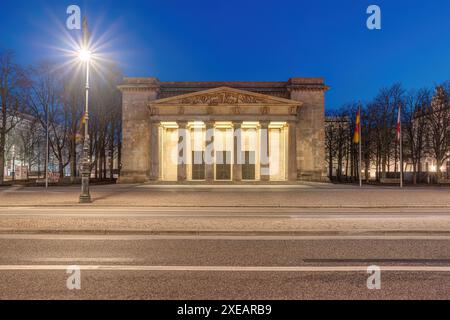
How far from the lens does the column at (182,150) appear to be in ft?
156

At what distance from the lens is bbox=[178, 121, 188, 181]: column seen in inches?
1873

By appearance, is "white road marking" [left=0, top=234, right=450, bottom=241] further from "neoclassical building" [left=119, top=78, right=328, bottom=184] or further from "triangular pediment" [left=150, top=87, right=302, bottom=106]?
"triangular pediment" [left=150, top=87, right=302, bottom=106]

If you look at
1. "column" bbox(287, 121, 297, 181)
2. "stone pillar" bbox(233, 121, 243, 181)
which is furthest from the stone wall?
"column" bbox(287, 121, 297, 181)

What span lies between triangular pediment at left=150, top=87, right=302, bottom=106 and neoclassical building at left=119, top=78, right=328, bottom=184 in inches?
5.0

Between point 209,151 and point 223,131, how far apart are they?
21.1 ft

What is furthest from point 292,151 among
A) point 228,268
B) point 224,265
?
point 228,268

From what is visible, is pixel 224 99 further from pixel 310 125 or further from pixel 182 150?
pixel 310 125

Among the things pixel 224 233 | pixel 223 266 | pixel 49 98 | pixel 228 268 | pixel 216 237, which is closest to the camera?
pixel 228 268

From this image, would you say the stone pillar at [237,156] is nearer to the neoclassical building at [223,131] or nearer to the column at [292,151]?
the neoclassical building at [223,131]

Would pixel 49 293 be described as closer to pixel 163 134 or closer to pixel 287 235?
pixel 287 235

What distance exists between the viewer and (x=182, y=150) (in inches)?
1988

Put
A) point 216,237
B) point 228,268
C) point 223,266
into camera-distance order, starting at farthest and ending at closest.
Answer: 1. point 216,237
2. point 223,266
3. point 228,268

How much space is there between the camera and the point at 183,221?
519 inches

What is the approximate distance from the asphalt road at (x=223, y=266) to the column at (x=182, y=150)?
3694 centimetres
